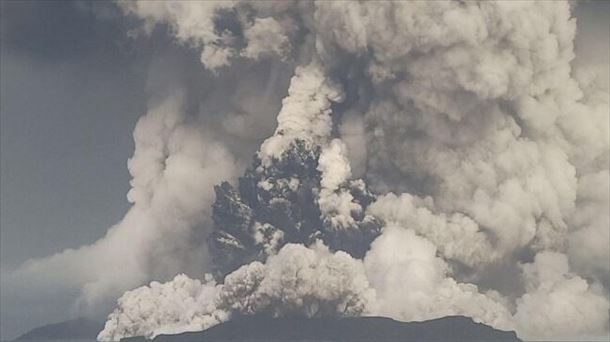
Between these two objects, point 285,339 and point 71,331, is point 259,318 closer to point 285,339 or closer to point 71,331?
point 285,339

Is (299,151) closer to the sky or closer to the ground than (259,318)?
closer to the sky

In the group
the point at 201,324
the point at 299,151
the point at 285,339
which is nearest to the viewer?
the point at 299,151

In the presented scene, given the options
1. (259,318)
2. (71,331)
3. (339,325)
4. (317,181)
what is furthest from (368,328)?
(71,331)

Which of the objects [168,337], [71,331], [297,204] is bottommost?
[168,337]

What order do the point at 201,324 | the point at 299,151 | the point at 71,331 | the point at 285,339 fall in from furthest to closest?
the point at 71,331 < the point at 285,339 < the point at 201,324 < the point at 299,151

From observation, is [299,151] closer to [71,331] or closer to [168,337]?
[168,337]

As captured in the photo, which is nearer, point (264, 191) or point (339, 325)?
point (264, 191)
